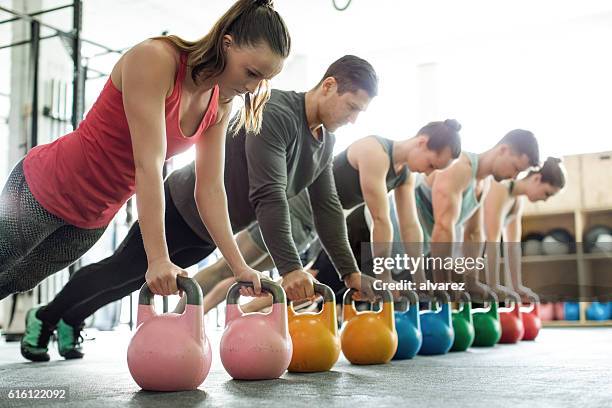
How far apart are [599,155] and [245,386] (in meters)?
6.06

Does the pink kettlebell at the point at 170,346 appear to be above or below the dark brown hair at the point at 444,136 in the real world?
below

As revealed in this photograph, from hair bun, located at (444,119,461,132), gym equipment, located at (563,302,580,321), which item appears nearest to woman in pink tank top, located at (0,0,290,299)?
hair bun, located at (444,119,461,132)

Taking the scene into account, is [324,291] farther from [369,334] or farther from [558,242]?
[558,242]

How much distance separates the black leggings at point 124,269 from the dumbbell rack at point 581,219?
5375mm

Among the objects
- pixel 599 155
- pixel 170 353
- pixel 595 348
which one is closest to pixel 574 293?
pixel 599 155

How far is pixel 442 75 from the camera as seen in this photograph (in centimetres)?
773

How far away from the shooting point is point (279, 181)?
199cm

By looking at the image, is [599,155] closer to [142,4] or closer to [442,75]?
[442,75]

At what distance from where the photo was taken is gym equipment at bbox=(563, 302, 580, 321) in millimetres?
6820

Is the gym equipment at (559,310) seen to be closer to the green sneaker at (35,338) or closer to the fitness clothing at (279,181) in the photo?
the fitness clothing at (279,181)

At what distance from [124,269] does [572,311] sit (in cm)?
580

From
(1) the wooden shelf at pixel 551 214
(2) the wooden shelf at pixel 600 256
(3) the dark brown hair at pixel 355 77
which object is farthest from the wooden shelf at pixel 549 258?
(3) the dark brown hair at pixel 355 77

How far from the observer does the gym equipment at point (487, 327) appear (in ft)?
10.8

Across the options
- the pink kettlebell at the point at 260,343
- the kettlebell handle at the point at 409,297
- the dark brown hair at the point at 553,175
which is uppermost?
the dark brown hair at the point at 553,175
